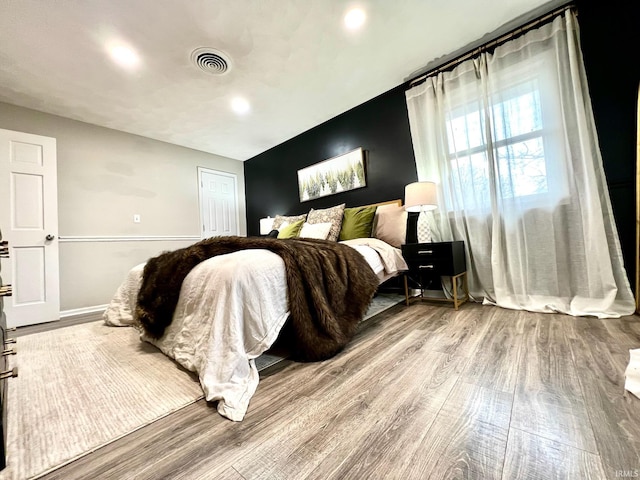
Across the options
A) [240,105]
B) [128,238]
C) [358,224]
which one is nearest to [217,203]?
[128,238]

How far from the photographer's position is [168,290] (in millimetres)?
1391

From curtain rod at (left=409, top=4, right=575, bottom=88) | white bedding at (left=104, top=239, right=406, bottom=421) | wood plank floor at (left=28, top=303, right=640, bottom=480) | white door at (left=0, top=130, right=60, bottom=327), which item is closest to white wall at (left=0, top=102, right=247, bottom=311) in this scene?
white door at (left=0, top=130, right=60, bottom=327)

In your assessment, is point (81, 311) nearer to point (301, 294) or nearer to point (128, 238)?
point (128, 238)

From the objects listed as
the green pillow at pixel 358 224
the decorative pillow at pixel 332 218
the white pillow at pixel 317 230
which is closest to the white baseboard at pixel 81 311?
the white pillow at pixel 317 230

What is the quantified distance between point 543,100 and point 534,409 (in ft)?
7.60

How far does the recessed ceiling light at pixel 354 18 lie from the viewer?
6.22ft

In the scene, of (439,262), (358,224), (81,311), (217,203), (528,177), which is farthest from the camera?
(217,203)

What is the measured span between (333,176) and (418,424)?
306cm

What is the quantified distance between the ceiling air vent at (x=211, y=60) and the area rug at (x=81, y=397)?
2434mm

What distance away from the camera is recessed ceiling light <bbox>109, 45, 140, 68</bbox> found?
2.10 metres

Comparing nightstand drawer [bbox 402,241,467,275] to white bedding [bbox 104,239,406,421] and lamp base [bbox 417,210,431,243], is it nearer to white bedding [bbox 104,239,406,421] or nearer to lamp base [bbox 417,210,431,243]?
lamp base [bbox 417,210,431,243]

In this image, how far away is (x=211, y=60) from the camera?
7.51 ft

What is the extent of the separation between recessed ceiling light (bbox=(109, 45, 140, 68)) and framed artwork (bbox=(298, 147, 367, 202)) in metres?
2.21

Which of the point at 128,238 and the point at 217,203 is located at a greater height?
the point at 217,203
